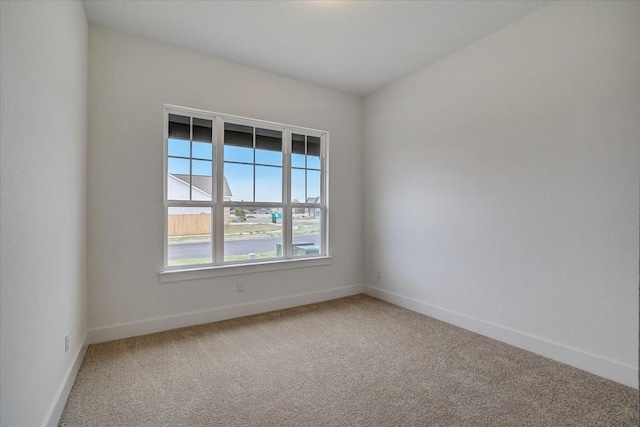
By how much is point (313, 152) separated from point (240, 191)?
47.5 inches

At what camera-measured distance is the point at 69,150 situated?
2176 mm

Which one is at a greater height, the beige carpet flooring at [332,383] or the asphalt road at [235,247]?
the asphalt road at [235,247]

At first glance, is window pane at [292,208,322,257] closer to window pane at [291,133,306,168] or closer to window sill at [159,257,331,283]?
window sill at [159,257,331,283]

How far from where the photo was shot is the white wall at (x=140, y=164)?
9.21ft

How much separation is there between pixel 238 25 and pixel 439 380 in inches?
136

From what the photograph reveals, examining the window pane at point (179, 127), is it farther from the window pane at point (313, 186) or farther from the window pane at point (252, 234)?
the window pane at point (313, 186)

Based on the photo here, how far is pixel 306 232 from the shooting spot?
419 centimetres

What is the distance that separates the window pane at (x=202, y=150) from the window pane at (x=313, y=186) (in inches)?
52.8

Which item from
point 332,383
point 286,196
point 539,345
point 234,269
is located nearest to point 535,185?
point 539,345

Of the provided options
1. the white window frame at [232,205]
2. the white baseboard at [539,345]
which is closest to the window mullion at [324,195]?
the white window frame at [232,205]

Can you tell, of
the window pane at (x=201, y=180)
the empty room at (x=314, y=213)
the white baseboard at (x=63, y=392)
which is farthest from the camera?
the window pane at (x=201, y=180)

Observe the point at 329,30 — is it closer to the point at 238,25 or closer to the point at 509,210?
the point at 238,25

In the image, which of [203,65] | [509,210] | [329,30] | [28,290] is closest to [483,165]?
[509,210]

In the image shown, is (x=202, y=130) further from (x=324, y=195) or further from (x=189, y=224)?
(x=324, y=195)
